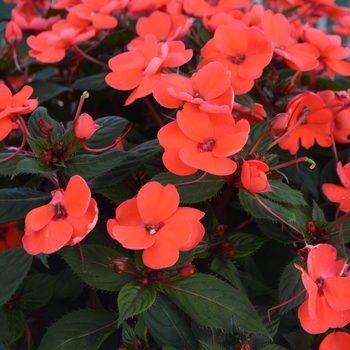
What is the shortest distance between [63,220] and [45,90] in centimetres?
53

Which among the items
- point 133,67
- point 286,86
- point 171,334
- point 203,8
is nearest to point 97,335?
point 171,334

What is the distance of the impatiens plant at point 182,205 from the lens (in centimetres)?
55

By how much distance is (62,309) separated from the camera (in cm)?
79

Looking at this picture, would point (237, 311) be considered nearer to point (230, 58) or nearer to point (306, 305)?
point (306, 305)

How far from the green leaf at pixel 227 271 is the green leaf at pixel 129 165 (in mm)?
188

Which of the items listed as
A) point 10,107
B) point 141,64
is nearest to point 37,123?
point 10,107

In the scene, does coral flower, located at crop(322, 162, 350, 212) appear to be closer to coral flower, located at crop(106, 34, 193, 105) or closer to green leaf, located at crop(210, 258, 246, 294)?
green leaf, located at crop(210, 258, 246, 294)

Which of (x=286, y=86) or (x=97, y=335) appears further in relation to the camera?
(x=286, y=86)

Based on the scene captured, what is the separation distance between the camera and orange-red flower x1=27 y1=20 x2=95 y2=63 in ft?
2.72

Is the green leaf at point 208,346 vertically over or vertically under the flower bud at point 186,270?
under

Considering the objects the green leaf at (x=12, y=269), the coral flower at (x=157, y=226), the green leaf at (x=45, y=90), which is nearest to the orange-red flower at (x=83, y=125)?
the coral flower at (x=157, y=226)

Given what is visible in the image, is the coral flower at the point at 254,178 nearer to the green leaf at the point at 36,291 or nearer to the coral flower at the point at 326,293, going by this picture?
the coral flower at the point at 326,293

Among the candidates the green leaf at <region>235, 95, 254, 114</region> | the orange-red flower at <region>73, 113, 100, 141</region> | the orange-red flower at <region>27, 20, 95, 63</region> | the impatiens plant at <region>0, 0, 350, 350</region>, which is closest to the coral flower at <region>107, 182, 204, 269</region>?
the impatiens plant at <region>0, 0, 350, 350</region>

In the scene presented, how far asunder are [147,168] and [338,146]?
0.48 metres
